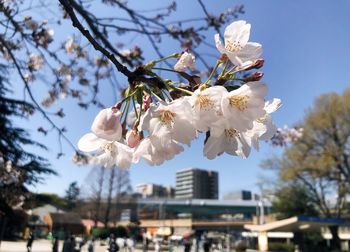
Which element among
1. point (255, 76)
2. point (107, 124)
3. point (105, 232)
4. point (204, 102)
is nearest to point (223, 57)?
point (255, 76)

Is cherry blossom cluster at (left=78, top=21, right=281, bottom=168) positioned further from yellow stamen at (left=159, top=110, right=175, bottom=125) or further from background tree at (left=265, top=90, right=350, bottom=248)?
background tree at (left=265, top=90, right=350, bottom=248)

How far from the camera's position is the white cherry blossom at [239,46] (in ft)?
3.52

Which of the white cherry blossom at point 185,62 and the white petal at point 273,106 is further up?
the white cherry blossom at point 185,62

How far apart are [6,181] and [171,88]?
411 inches

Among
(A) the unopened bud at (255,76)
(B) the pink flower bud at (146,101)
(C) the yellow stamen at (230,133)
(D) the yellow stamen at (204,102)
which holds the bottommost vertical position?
(C) the yellow stamen at (230,133)

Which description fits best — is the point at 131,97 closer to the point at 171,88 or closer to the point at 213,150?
the point at 171,88

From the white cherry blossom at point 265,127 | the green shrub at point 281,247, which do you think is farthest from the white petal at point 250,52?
the green shrub at point 281,247

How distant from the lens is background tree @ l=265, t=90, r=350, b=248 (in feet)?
78.8

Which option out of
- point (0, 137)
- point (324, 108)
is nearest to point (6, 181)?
point (0, 137)

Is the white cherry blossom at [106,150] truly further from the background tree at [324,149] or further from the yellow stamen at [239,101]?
the background tree at [324,149]

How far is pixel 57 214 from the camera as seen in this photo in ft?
172

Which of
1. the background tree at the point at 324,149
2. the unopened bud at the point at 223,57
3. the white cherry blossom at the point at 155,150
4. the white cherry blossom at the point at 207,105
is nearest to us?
the white cherry blossom at the point at 207,105

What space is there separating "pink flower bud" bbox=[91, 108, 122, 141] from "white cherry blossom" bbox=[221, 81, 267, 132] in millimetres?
314

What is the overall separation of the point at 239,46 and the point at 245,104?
0.24 m
